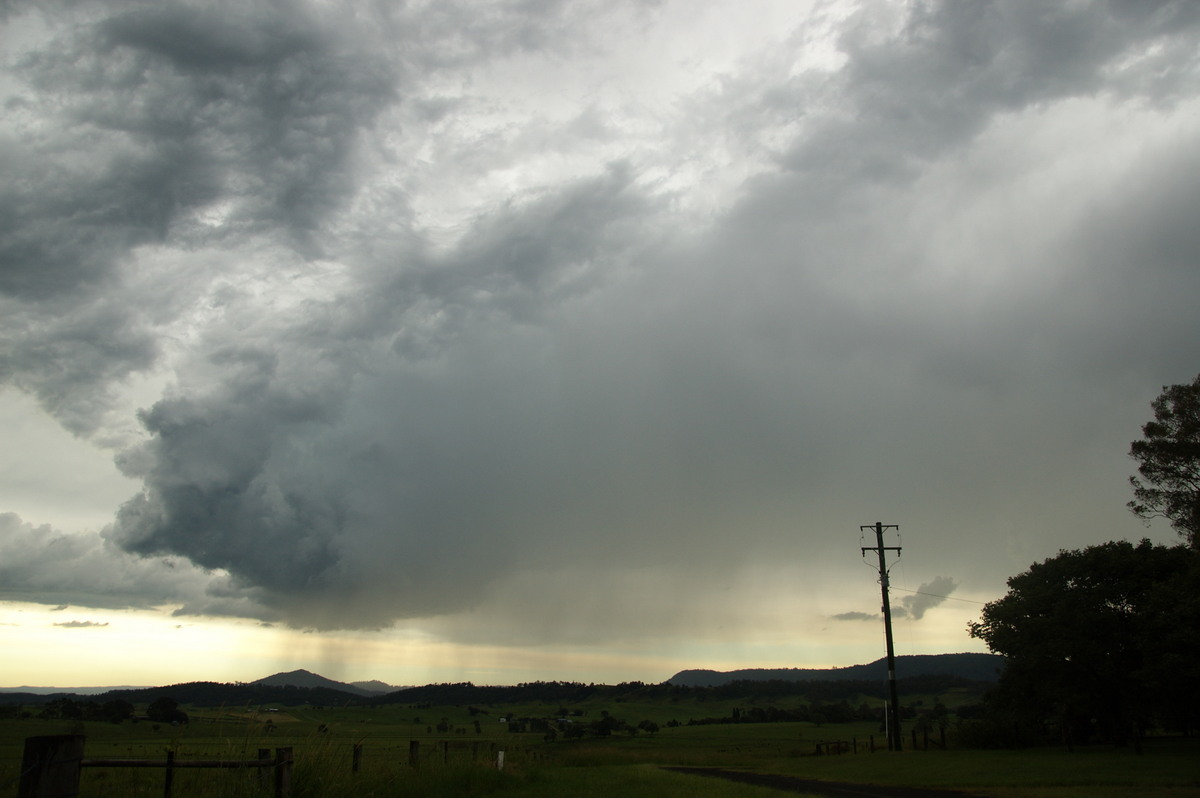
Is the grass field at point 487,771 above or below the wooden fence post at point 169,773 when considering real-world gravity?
below

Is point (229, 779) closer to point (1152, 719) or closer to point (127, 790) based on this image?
point (127, 790)

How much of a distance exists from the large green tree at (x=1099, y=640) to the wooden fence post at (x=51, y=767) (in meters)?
46.0

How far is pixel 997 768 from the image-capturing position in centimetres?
3584

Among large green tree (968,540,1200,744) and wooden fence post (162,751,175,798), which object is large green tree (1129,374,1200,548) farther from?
wooden fence post (162,751,175,798)

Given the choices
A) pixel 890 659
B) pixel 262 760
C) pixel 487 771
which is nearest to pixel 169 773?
pixel 262 760

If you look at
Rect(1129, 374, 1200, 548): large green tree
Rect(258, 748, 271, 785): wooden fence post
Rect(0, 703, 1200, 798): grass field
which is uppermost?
Rect(1129, 374, 1200, 548): large green tree

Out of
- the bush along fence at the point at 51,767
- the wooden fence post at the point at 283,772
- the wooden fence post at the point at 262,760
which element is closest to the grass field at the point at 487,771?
the wooden fence post at the point at 262,760

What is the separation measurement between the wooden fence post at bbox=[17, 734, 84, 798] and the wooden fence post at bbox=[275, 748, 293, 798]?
524 cm

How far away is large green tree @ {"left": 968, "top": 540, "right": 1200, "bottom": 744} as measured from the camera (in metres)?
41.4

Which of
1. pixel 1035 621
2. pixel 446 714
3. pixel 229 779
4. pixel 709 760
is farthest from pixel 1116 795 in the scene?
pixel 446 714

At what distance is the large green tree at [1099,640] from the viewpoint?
1630 inches

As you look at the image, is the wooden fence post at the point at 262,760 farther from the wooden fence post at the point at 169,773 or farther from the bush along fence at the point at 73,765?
the wooden fence post at the point at 169,773

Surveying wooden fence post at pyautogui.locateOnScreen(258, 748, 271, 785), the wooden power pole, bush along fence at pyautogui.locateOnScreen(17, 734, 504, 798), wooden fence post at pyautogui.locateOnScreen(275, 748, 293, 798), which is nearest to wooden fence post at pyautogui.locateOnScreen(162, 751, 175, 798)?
bush along fence at pyautogui.locateOnScreen(17, 734, 504, 798)

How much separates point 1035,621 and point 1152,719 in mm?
10306
